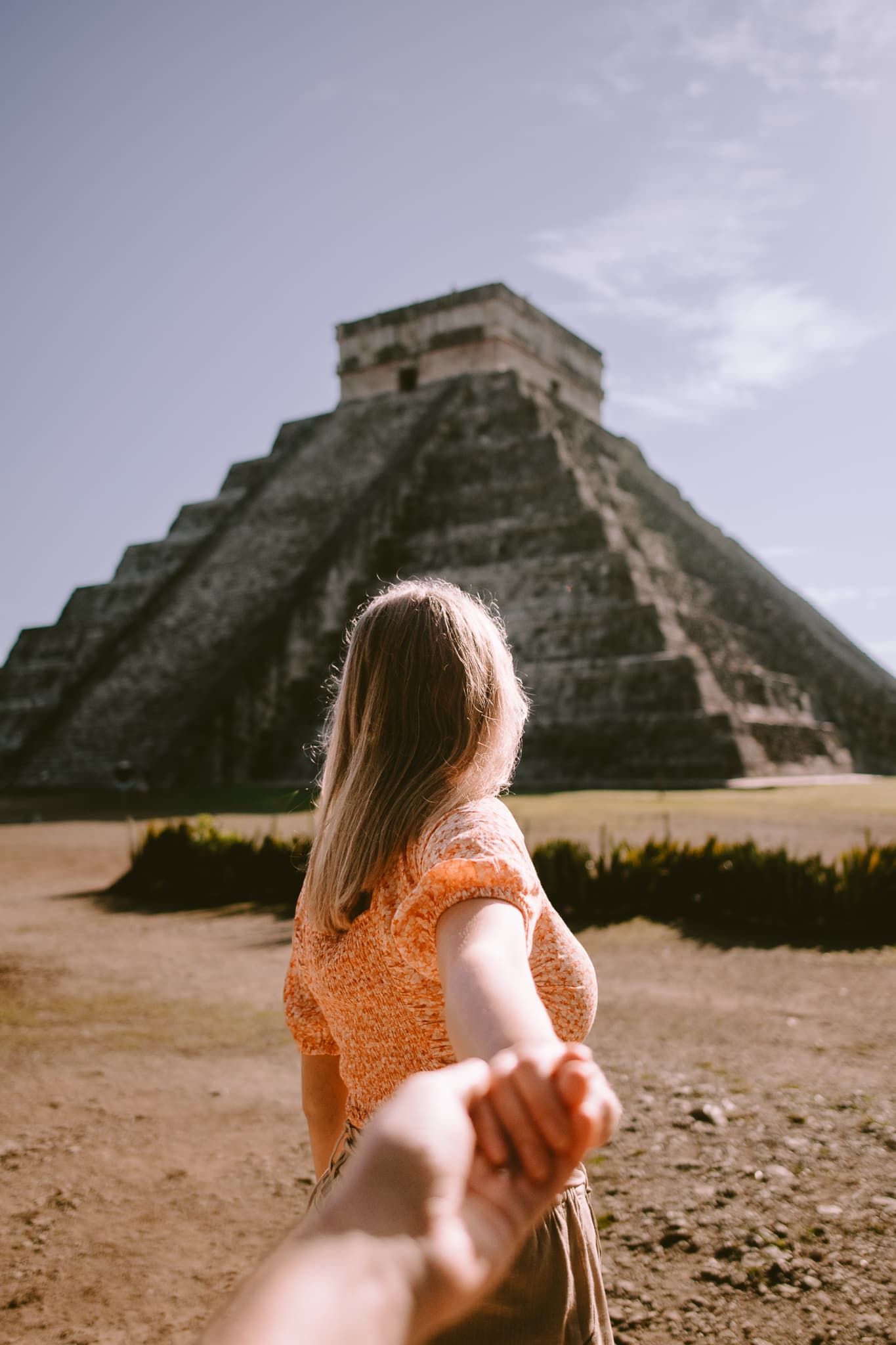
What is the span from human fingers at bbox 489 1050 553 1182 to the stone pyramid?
647 inches

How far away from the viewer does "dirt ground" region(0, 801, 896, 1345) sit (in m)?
2.74

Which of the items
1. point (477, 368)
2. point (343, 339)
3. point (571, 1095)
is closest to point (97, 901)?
point (571, 1095)

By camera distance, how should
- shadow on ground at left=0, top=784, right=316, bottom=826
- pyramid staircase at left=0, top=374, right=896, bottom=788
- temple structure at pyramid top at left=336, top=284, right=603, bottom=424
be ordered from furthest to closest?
temple structure at pyramid top at left=336, top=284, right=603, bottom=424, pyramid staircase at left=0, top=374, right=896, bottom=788, shadow on ground at left=0, top=784, right=316, bottom=826

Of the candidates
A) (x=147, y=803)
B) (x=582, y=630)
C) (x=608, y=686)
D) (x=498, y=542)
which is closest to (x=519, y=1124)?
(x=147, y=803)

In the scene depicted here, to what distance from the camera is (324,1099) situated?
73.9 inches

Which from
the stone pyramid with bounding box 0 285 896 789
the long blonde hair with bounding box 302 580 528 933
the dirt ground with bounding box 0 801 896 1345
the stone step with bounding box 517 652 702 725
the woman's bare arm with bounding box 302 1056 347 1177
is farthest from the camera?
the stone pyramid with bounding box 0 285 896 789

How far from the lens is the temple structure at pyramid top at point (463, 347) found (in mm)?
27016

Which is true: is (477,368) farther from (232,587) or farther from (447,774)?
(447,774)

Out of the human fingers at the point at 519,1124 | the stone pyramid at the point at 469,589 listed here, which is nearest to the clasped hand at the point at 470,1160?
the human fingers at the point at 519,1124

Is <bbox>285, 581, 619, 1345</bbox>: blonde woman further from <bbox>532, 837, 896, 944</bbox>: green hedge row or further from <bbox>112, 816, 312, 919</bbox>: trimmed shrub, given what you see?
<bbox>112, 816, 312, 919</bbox>: trimmed shrub

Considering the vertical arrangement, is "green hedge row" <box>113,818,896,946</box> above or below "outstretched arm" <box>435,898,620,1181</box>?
below

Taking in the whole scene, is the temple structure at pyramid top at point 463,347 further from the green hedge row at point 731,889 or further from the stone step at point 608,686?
Answer: the green hedge row at point 731,889

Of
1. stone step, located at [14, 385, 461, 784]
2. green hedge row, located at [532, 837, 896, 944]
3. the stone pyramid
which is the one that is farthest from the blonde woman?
stone step, located at [14, 385, 461, 784]

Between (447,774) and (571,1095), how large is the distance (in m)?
0.74
